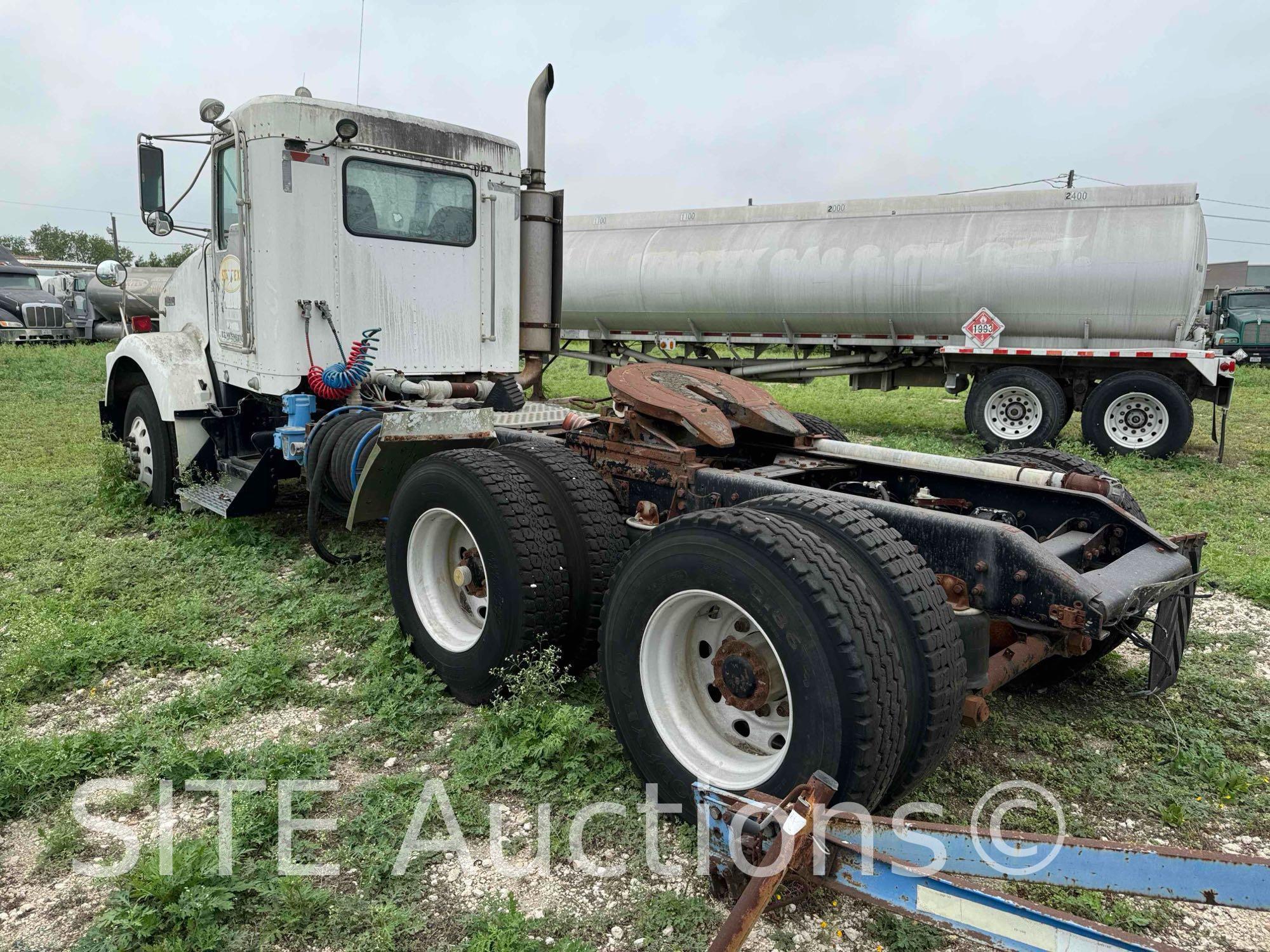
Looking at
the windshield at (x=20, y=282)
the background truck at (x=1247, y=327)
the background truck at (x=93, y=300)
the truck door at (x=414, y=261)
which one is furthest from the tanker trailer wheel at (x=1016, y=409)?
the windshield at (x=20, y=282)

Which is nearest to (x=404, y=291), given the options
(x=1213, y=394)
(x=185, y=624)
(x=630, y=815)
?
(x=185, y=624)

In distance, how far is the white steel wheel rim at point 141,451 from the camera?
681 centimetres

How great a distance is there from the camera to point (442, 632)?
163 inches

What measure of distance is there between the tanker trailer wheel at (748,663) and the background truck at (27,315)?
23.6 m

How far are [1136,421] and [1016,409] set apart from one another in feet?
4.49

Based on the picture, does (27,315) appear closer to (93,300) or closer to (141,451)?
(93,300)

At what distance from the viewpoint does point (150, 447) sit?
22.2 ft

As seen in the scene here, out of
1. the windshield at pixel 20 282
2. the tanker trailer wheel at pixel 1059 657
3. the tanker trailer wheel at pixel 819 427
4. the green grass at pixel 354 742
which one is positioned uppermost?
the windshield at pixel 20 282

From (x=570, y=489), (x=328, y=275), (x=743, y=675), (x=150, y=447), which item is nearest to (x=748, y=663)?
(x=743, y=675)

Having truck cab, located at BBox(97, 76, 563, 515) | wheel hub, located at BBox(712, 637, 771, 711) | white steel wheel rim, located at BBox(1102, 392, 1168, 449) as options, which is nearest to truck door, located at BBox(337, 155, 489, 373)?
truck cab, located at BBox(97, 76, 563, 515)

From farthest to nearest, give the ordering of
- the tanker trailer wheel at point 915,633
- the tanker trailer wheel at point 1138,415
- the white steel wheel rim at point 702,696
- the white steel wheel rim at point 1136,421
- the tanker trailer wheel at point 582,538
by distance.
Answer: the white steel wheel rim at point 1136,421, the tanker trailer wheel at point 1138,415, the tanker trailer wheel at point 582,538, the white steel wheel rim at point 702,696, the tanker trailer wheel at point 915,633

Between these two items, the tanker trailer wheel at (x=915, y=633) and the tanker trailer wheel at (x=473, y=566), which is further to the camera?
the tanker trailer wheel at (x=473, y=566)

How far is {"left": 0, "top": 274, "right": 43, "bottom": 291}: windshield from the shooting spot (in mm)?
23156

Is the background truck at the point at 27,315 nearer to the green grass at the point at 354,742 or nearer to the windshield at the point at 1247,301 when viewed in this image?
the green grass at the point at 354,742
